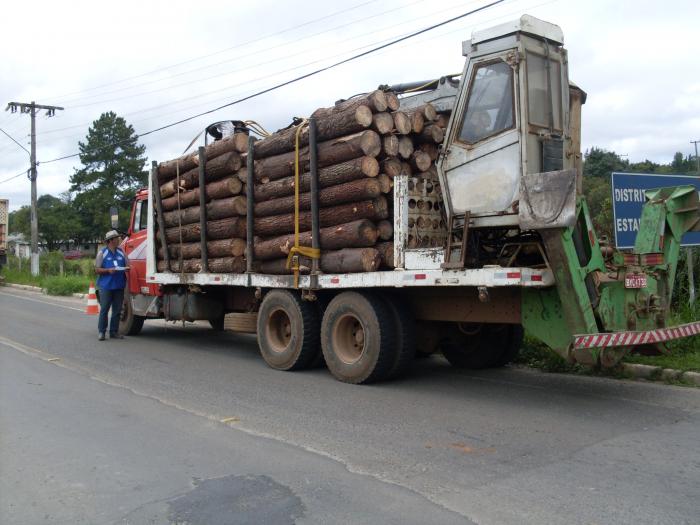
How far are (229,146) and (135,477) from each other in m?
5.78

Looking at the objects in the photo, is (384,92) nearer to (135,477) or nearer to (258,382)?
(258,382)

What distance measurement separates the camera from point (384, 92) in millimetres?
7941

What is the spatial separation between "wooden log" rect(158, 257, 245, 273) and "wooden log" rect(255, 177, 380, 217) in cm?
77

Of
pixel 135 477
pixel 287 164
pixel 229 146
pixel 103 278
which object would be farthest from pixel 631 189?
pixel 103 278

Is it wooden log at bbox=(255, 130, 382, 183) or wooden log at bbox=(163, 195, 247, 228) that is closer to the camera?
wooden log at bbox=(255, 130, 382, 183)

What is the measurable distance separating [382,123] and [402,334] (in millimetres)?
2406

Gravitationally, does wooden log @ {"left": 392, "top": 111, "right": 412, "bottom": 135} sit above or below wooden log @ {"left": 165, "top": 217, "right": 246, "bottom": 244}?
above

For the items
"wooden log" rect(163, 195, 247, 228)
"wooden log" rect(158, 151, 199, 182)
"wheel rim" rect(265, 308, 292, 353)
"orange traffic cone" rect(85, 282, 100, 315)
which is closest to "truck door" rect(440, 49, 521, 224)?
"wheel rim" rect(265, 308, 292, 353)

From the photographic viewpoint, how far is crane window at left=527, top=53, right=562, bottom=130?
6945 millimetres

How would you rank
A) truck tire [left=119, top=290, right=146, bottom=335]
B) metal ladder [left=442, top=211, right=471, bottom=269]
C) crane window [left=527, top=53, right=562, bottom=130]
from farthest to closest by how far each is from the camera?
truck tire [left=119, top=290, right=146, bottom=335] → crane window [left=527, top=53, right=562, bottom=130] → metal ladder [left=442, top=211, right=471, bottom=269]

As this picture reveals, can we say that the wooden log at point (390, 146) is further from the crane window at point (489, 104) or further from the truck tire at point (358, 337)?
the truck tire at point (358, 337)

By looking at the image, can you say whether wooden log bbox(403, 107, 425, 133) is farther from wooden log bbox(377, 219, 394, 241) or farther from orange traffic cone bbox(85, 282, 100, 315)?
orange traffic cone bbox(85, 282, 100, 315)

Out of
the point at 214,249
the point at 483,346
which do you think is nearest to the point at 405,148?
the point at 483,346

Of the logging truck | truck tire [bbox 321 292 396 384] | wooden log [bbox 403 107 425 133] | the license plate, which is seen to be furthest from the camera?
wooden log [bbox 403 107 425 133]
